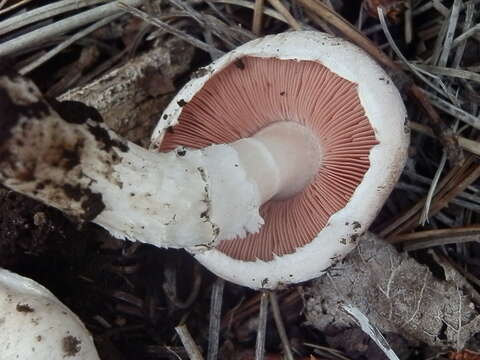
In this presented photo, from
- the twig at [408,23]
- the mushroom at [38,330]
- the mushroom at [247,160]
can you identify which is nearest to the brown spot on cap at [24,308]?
the mushroom at [38,330]

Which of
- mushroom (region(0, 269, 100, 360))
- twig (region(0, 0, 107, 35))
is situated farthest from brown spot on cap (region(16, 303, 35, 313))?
twig (region(0, 0, 107, 35))

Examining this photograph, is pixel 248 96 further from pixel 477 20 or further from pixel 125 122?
pixel 477 20

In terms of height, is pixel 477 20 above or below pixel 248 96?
above

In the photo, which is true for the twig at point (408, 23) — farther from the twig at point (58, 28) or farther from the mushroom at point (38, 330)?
the mushroom at point (38, 330)

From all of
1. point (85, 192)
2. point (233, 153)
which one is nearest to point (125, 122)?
point (233, 153)

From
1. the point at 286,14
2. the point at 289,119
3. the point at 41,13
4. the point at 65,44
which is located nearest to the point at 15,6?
the point at 41,13
